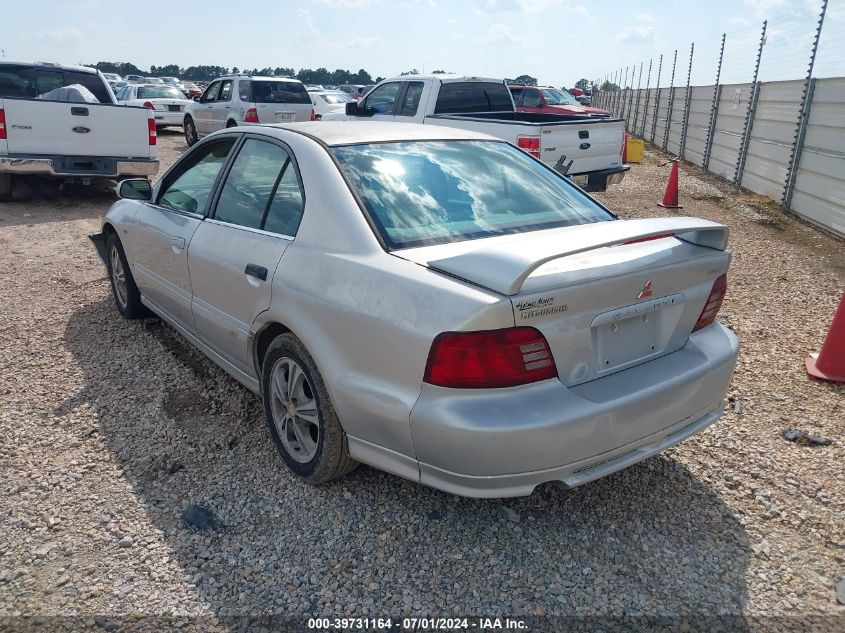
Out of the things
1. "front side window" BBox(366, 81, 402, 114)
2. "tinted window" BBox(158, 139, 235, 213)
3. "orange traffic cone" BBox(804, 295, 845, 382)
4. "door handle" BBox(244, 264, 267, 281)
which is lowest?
"orange traffic cone" BBox(804, 295, 845, 382)

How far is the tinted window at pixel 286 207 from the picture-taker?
10.2 feet

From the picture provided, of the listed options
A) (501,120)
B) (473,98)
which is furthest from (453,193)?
(473,98)

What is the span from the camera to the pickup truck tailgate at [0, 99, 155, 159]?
862cm

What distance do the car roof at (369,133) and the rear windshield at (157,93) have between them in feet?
65.5

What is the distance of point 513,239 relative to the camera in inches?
113

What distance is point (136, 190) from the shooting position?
4562mm

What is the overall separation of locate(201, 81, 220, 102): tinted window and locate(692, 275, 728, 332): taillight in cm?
1592

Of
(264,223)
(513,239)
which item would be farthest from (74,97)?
(513,239)

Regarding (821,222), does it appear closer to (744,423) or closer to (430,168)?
(744,423)

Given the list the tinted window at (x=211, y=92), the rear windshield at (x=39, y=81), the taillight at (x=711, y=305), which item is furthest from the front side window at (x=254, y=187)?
the tinted window at (x=211, y=92)

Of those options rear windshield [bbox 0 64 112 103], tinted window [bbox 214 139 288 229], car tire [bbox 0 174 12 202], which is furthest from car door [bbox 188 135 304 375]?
car tire [bbox 0 174 12 202]

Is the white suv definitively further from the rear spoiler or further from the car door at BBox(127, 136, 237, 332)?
the rear spoiler

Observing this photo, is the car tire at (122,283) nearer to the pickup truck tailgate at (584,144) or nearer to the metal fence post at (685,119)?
the pickup truck tailgate at (584,144)

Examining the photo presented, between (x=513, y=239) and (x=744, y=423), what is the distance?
6.28 ft
